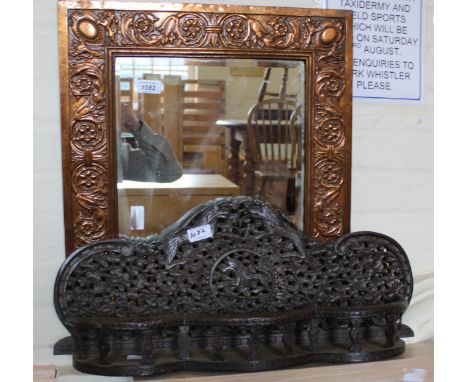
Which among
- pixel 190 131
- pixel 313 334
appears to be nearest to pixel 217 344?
pixel 313 334

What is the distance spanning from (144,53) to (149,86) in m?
0.06

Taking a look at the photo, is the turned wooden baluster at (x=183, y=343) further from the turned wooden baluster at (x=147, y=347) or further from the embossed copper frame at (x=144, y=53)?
the embossed copper frame at (x=144, y=53)

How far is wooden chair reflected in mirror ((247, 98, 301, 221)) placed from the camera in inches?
50.1

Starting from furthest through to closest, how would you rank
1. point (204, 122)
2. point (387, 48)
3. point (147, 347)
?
point (387, 48), point (204, 122), point (147, 347)

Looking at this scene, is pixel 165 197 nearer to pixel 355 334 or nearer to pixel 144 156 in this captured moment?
pixel 144 156

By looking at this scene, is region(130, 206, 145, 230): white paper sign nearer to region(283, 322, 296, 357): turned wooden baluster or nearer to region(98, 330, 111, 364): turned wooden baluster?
region(98, 330, 111, 364): turned wooden baluster

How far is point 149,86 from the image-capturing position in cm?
123

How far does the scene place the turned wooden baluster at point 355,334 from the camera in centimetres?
124

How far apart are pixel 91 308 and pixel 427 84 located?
822 mm

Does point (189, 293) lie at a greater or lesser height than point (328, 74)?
lesser

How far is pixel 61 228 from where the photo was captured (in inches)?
49.0

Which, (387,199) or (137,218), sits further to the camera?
(387,199)

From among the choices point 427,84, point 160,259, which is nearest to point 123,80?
point 160,259

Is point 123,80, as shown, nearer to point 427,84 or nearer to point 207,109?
point 207,109
